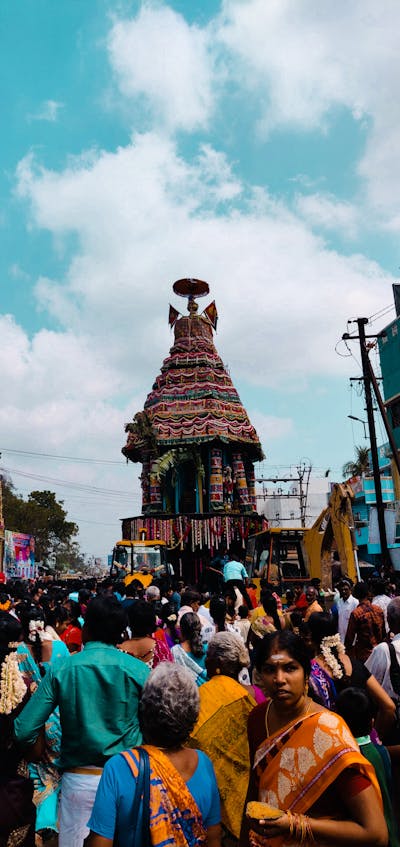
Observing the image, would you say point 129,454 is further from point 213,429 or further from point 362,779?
point 362,779

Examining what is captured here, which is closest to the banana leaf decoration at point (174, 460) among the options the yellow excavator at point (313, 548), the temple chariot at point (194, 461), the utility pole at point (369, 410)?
the temple chariot at point (194, 461)

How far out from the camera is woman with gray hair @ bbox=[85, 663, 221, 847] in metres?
2.26

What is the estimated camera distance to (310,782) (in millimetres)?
2318

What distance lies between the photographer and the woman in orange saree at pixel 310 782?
7.30ft

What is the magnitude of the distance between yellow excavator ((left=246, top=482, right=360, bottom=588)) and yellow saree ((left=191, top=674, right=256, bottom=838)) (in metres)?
12.3

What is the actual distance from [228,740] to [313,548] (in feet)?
51.6

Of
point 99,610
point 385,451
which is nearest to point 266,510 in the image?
point 385,451

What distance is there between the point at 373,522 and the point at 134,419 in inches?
576

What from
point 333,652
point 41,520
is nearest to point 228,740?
point 333,652

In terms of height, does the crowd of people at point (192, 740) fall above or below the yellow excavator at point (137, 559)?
below

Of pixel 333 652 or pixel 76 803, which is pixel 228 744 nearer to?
pixel 333 652

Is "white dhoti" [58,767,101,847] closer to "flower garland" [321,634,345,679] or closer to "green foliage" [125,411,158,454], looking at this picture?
"flower garland" [321,634,345,679]

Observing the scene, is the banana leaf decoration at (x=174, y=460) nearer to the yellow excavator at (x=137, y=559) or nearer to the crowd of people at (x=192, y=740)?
the yellow excavator at (x=137, y=559)

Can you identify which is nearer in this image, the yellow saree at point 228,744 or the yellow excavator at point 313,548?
the yellow saree at point 228,744
